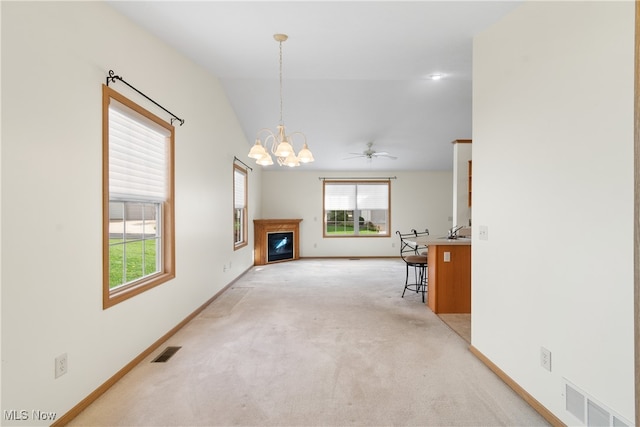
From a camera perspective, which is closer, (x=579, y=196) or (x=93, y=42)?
(x=579, y=196)

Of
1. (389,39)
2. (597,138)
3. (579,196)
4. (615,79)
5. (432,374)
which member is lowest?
(432,374)

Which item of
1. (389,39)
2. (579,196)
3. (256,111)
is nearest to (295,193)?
(256,111)

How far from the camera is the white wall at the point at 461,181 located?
17.4ft

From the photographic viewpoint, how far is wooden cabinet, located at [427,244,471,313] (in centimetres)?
393

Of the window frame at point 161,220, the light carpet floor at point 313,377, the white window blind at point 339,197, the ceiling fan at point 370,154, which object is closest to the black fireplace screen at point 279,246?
the white window blind at point 339,197

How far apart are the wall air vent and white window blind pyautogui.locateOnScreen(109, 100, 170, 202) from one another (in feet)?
10.6

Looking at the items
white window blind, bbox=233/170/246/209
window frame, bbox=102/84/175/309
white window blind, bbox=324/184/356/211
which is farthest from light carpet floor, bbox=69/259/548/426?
white window blind, bbox=324/184/356/211

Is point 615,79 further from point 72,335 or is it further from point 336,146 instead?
point 336,146

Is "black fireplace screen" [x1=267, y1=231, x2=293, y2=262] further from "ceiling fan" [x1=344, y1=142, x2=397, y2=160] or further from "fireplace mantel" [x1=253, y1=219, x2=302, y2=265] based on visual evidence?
"ceiling fan" [x1=344, y1=142, x2=397, y2=160]

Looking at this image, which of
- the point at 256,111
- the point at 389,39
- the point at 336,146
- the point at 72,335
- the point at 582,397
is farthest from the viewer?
the point at 336,146

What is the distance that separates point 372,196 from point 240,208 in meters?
3.85

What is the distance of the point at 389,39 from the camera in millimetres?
2822

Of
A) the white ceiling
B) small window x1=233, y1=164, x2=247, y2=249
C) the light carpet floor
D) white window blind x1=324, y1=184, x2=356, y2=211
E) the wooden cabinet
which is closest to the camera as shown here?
the light carpet floor

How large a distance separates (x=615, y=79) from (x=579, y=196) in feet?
1.92
